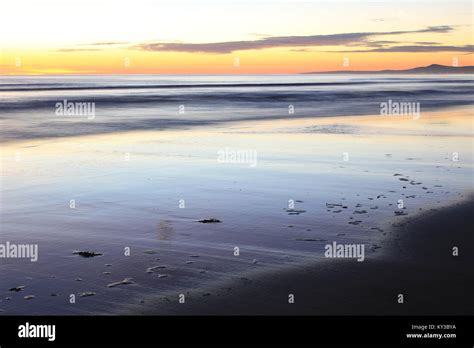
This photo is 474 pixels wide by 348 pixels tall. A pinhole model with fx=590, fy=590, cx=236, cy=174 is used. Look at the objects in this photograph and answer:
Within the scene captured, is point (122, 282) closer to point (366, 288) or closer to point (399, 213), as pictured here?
point (366, 288)

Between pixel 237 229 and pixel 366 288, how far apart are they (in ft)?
9.38

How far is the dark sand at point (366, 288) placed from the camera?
6398 millimetres

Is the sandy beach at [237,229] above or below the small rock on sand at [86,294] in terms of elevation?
above

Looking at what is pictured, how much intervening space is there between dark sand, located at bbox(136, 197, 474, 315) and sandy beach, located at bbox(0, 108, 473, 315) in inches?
0.9

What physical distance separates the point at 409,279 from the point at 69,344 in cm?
402

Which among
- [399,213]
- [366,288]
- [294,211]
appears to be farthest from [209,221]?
[366,288]

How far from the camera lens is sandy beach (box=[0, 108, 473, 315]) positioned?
22.0ft

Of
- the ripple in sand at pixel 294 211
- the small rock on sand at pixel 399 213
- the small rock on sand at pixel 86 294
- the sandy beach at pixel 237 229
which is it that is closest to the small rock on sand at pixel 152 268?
the sandy beach at pixel 237 229

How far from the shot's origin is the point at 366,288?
6949 millimetres

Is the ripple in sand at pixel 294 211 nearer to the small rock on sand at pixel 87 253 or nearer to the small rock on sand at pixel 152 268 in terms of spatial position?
the small rock on sand at pixel 152 268

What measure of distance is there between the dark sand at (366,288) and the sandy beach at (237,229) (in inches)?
0.9

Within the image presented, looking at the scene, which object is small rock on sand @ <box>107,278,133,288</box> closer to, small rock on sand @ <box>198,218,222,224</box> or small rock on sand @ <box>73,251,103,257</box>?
small rock on sand @ <box>73,251,103,257</box>

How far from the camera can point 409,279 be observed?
7.20m

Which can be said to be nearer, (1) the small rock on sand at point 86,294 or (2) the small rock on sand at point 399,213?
(1) the small rock on sand at point 86,294
